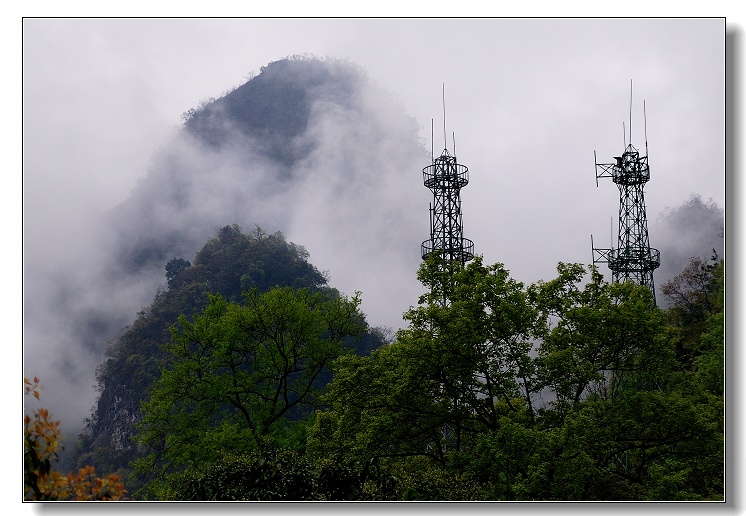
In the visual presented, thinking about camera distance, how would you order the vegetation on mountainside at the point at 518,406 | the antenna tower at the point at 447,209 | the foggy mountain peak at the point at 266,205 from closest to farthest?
the vegetation on mountainside at the point at 518,406 < the antenna tower at the point at 447,209 < the foggy mountain peak at the point at 266,205

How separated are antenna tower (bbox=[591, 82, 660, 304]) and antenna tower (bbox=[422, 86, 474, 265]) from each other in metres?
1.27

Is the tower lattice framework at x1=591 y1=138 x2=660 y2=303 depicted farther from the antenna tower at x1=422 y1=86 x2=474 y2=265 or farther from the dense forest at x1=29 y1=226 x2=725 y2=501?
the antenna tower at x1=422 y1=86 x2=474 y2=265

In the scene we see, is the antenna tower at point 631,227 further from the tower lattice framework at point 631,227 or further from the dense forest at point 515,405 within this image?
the dense forest at point 515,405

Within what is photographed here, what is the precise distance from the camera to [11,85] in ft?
20.6

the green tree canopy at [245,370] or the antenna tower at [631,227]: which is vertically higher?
the antenna tower at [631,227]

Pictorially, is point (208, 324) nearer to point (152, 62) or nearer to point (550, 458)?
point (152, 62)

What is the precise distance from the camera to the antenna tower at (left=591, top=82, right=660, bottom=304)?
662cm

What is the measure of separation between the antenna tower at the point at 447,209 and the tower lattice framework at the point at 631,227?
127cm

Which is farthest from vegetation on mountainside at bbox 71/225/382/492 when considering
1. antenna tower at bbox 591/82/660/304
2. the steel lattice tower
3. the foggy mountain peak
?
antenna tower at bbox 591/82/660/304

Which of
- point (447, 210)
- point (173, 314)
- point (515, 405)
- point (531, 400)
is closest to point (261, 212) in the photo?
point (173, 314)

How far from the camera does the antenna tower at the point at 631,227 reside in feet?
21.7

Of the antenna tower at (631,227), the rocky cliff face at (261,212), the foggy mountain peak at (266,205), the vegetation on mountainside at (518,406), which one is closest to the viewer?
the vegetation on mountainside at (518,406)

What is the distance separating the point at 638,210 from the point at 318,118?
4.00 meters

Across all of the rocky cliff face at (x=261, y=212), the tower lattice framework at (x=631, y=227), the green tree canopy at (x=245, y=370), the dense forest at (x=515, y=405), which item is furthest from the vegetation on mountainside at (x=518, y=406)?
the green tree canopy at (x=245, y=370)
